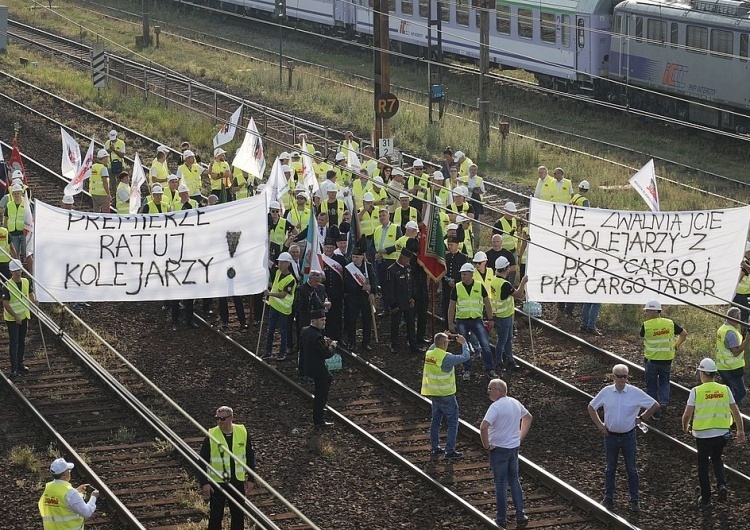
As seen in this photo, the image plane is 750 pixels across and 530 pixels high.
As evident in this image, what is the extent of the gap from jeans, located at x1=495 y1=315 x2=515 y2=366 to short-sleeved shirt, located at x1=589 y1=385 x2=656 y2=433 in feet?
14.4

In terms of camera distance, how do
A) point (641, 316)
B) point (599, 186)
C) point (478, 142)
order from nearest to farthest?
point (641, 316) → point (599, 186) → point (478, 142)

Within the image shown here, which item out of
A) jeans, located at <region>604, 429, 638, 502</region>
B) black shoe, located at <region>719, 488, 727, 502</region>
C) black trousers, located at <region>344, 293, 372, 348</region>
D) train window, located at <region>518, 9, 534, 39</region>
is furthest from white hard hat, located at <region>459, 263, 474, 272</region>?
train window, located at <region>518, 9, 534, 39</region>

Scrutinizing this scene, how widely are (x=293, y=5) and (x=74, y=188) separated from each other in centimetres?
2811

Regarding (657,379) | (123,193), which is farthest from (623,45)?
(657,379)

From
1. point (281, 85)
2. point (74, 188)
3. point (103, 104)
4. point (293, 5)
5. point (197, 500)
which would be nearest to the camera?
point (197, 500)

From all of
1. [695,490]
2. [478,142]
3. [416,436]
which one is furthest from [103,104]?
[695,490]

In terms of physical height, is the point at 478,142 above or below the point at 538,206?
below

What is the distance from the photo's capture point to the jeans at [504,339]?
18.6 meters

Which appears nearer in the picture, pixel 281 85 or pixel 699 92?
pixel 699 92

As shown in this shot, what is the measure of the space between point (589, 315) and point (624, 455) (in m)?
6.36

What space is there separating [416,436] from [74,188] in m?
10.5

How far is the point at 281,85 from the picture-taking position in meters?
41.2

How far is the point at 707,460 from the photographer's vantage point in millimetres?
14375

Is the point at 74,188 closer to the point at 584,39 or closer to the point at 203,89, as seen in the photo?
the point at 203,89
